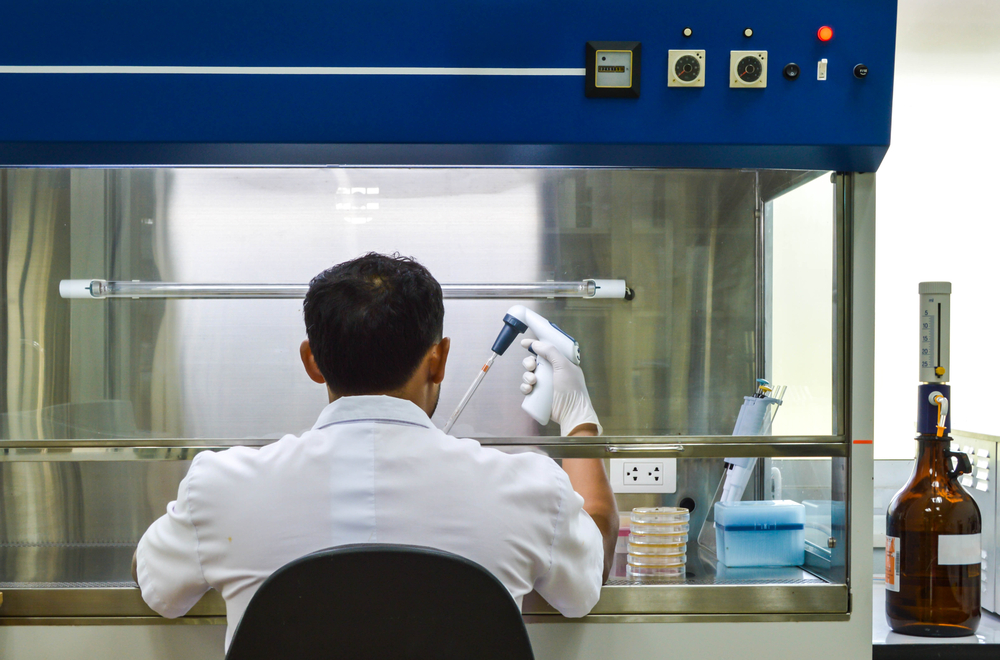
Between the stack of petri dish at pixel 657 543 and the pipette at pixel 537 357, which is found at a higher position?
the pipette at pixel 537 357

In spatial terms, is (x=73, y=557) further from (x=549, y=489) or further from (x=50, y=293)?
(x=549, y=489)

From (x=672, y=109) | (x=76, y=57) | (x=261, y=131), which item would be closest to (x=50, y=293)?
(x=76, y=57)

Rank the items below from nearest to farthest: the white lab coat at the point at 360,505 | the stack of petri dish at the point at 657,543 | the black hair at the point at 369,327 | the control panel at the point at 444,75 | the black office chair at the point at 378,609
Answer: the black office chair at the point at 378,609, the white lab coat at the point at 360,505, the black hair at the point at 369,327, the control panel at the point at 444,75, the stack of petri dish at the point at 657,543

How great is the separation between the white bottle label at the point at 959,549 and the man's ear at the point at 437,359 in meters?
0.98

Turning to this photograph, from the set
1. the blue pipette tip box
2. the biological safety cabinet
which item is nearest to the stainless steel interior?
the biological safety cabinet

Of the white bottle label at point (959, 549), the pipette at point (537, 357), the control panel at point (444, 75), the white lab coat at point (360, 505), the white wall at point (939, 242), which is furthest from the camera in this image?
the white wall at point (939, 242)

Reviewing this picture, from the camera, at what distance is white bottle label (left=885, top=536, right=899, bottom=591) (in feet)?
4.81

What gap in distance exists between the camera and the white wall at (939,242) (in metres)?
2.02

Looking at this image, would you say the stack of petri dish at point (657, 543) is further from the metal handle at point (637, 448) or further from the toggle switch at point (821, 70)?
the toggle switch at point (821, 70)

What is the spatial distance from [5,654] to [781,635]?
1.37 m

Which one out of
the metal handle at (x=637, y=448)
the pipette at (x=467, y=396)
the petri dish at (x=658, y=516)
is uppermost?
the pipette at (x=467, y=396)

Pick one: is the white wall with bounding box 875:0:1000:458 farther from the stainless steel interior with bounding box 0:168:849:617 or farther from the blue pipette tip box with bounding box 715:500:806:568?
the blue pipette tip box with bounding box 715:500:806:568

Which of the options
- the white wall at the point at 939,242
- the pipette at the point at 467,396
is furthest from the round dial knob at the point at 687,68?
the white wall at the point at 939,242

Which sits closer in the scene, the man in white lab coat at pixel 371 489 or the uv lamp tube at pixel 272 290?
the man in white lab coat at pixel 371 489
